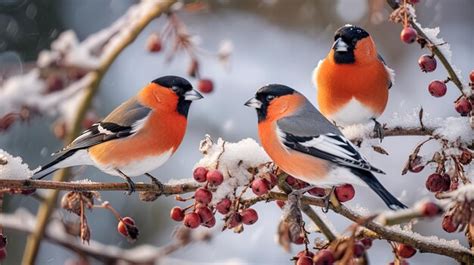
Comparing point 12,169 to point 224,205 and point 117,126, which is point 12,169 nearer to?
point 224,205

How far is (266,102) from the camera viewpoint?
1.98 meters

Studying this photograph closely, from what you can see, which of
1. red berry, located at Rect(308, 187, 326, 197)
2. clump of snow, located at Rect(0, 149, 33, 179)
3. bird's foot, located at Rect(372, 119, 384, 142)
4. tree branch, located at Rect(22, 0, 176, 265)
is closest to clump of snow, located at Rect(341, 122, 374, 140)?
bird's foot, located at Rect(372, 119, 384, 142)

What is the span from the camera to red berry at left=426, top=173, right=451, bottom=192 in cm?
171

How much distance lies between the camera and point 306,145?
190 centimetres

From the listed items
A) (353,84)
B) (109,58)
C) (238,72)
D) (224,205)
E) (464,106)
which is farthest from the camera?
(238,72)

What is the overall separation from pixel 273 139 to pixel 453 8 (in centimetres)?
414

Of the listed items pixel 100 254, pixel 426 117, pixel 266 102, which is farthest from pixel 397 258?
pixel 100 254

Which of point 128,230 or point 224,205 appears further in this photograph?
point 128,230

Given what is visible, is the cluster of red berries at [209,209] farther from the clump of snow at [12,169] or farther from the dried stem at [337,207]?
the clump of snow at [12,169]

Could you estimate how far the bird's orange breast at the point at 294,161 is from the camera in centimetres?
168

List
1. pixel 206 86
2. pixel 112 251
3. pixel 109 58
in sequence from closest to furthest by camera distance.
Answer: pixel 112 251 < pixel 109 58 < pixel 206 86

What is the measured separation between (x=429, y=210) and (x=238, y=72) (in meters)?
4.69

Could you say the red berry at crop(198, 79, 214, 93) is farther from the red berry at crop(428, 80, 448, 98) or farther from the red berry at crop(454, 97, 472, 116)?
the red berry at crop(454, 97, 472, 116)

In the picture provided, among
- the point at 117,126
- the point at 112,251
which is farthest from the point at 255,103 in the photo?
the point at 112,251
